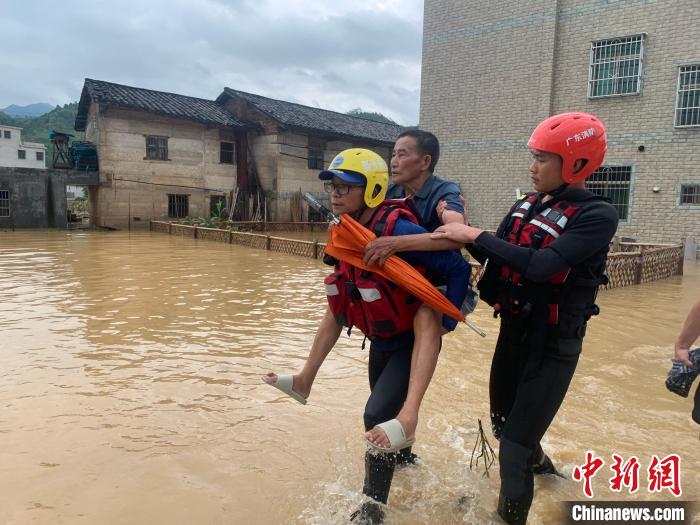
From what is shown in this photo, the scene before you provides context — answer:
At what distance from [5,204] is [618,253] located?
24.2 metres

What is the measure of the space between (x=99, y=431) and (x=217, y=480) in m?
1.15

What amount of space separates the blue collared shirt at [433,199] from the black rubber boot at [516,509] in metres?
1.40

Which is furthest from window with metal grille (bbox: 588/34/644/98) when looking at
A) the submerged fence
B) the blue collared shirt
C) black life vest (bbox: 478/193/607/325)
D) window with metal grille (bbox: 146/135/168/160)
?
window with metal grille (bbox: 146/135/168/160)

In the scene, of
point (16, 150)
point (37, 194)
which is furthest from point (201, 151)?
point (16, 150)

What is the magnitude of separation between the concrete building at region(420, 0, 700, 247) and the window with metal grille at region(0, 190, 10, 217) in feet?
61.9

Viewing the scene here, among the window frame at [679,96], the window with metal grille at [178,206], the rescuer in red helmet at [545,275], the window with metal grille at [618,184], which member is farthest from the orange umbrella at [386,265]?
the window with metal grille at [178,206]

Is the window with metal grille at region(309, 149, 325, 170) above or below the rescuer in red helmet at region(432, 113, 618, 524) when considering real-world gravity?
above

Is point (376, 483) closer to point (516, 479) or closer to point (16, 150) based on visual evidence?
point (516, 479)

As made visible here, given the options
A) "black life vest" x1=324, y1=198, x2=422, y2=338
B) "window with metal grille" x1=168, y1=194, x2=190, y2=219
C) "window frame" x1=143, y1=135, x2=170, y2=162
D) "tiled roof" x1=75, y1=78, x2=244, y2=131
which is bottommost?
"black life vest" x1=324, y1=198, x2=422, y2=338

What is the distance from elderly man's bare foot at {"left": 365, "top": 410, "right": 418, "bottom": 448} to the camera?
2.07m

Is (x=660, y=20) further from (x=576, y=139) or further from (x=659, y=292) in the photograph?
(x=576, y=139)

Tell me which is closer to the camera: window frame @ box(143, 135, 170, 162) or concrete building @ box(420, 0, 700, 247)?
concrete building @ box(420, 0, 700, 247)

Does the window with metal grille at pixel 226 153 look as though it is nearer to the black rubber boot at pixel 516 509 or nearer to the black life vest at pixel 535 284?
the black life vest at pixel 535 284

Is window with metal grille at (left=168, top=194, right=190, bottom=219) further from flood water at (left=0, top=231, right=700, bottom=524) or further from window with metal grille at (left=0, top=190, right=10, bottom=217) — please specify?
flood water at (left=0, top=231, right=700, bottom=524)
